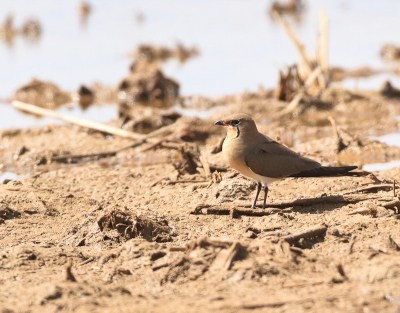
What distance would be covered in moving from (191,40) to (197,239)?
56.2 feet

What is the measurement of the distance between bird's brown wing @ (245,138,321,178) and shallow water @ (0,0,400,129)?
298 inches

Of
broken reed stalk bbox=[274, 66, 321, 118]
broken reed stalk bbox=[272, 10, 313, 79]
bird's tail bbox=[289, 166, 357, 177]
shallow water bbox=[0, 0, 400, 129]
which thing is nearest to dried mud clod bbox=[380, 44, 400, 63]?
shallow water bbox=[0, 0, 400, 129]

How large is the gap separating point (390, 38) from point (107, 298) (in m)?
17.5

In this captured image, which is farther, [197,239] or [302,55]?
[302,55]

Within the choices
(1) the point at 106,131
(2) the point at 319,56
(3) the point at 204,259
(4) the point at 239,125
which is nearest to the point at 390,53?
(2) the point at 319,56

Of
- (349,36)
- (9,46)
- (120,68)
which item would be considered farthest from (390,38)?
(9,46)

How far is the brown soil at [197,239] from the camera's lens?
14.4ft

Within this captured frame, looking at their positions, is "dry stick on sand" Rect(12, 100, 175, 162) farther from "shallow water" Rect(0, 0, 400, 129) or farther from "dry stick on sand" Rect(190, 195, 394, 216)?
"dry stick on sand" Rect(190, 195, 394, 216)

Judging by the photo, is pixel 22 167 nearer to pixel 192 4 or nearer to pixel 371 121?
pixel 371 121

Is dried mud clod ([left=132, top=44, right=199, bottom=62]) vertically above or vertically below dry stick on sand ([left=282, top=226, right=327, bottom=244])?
above

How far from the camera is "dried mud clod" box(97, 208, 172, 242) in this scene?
580 cm

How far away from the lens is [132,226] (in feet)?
19.0

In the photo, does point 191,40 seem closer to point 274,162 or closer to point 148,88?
point 148,88

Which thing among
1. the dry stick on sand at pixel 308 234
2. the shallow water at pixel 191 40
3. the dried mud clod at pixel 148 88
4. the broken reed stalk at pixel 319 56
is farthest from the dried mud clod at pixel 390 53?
the dry stick on sand at pixel 308 234
